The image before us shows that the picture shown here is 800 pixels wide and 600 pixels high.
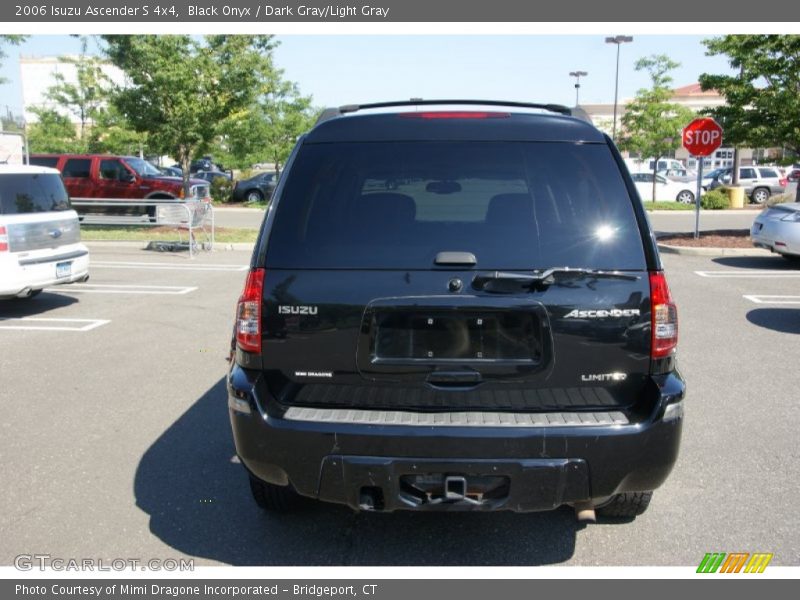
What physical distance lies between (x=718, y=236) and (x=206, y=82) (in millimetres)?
12924

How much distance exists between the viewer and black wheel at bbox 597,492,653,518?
3.66 metres

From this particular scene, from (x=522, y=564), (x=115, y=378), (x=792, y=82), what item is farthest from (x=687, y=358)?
(x=792, y=82)

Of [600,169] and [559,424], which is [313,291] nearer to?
[559,424]

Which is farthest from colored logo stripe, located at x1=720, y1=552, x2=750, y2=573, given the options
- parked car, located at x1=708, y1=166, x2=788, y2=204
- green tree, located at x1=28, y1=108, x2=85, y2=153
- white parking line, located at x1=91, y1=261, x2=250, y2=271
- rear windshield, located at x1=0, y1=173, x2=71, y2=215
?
parked car, located at x1=708, y1=166, x2=788, y2=204

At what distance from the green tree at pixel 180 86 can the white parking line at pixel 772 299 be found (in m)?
12.9

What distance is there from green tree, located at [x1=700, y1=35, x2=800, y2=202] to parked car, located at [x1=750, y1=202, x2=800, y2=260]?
3.14 m

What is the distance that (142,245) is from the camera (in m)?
16.3

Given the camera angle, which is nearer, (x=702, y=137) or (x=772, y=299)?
(x=772, y=299)

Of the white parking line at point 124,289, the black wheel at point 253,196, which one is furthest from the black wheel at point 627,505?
the black wheel at point 253,196

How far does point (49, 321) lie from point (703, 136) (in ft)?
46.0

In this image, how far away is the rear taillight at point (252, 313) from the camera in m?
3.19

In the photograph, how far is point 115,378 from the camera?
6516 millimetres

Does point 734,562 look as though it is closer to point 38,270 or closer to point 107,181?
point 38,270

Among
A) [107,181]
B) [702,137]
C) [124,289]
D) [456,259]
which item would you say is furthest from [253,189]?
[456,259]
